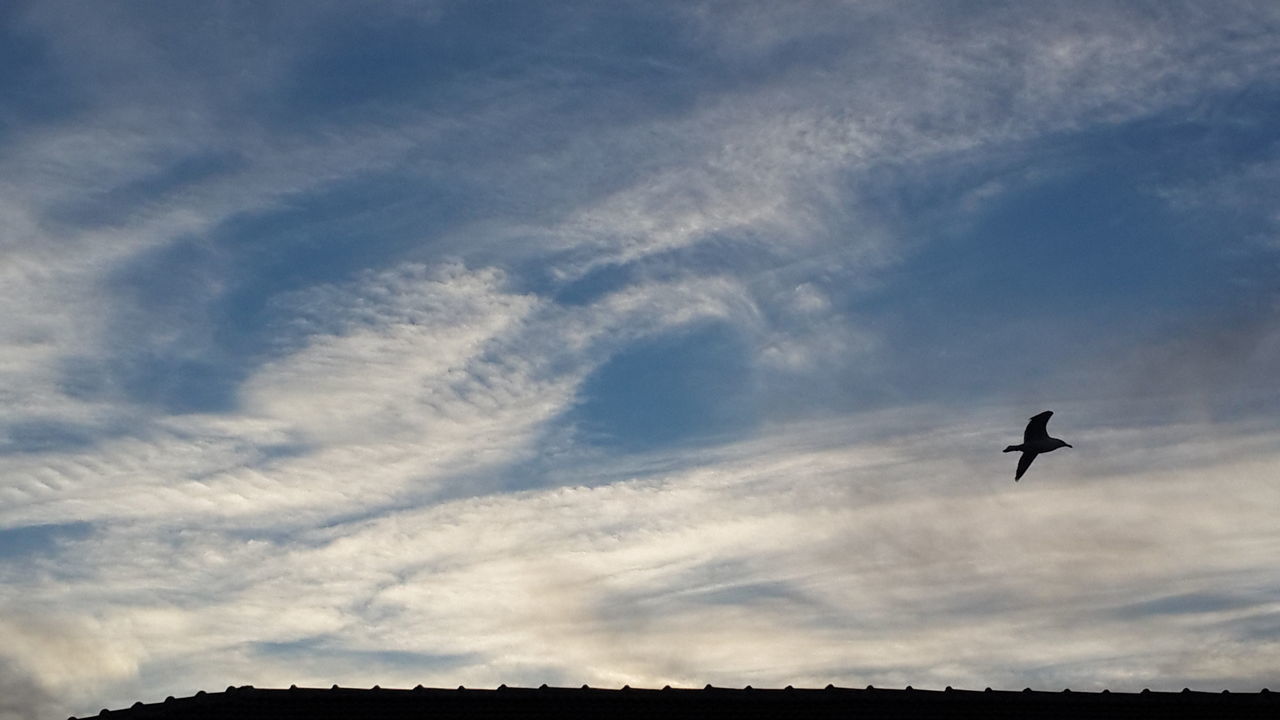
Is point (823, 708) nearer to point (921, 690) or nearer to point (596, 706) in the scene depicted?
point (921, 690)

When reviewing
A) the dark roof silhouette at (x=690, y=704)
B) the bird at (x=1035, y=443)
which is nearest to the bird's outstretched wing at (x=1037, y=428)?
the bird at (x=1035, y=443)

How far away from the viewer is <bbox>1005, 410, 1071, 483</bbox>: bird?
27.2m

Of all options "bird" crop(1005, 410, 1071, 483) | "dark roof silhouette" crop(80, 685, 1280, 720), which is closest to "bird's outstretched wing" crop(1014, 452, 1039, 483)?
"bird" crop(1005, 410, 1071, 483)

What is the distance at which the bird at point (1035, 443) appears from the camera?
2720 centimetres

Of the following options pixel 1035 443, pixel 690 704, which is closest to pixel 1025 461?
pixel 1035 443

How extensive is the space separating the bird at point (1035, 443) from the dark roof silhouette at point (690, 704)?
28.0 ft

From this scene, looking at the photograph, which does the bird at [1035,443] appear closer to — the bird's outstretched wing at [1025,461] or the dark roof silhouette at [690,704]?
the bird's outstretched wing at [1025,461]

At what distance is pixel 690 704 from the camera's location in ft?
60.1

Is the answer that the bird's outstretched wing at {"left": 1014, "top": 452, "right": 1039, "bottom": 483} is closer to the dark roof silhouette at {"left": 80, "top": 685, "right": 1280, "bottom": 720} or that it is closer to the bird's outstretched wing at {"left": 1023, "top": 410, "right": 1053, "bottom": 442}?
the bird's outstretched wing at {"left": 1023, "top": 410, "right": 1053, "bottom": 442}

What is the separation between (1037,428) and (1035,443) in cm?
38

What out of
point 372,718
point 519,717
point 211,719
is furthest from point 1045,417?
point 211,719

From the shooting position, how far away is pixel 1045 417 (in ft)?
89.0

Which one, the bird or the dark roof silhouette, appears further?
the bird

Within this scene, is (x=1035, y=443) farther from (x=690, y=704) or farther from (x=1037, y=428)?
(x=690, y=704)
